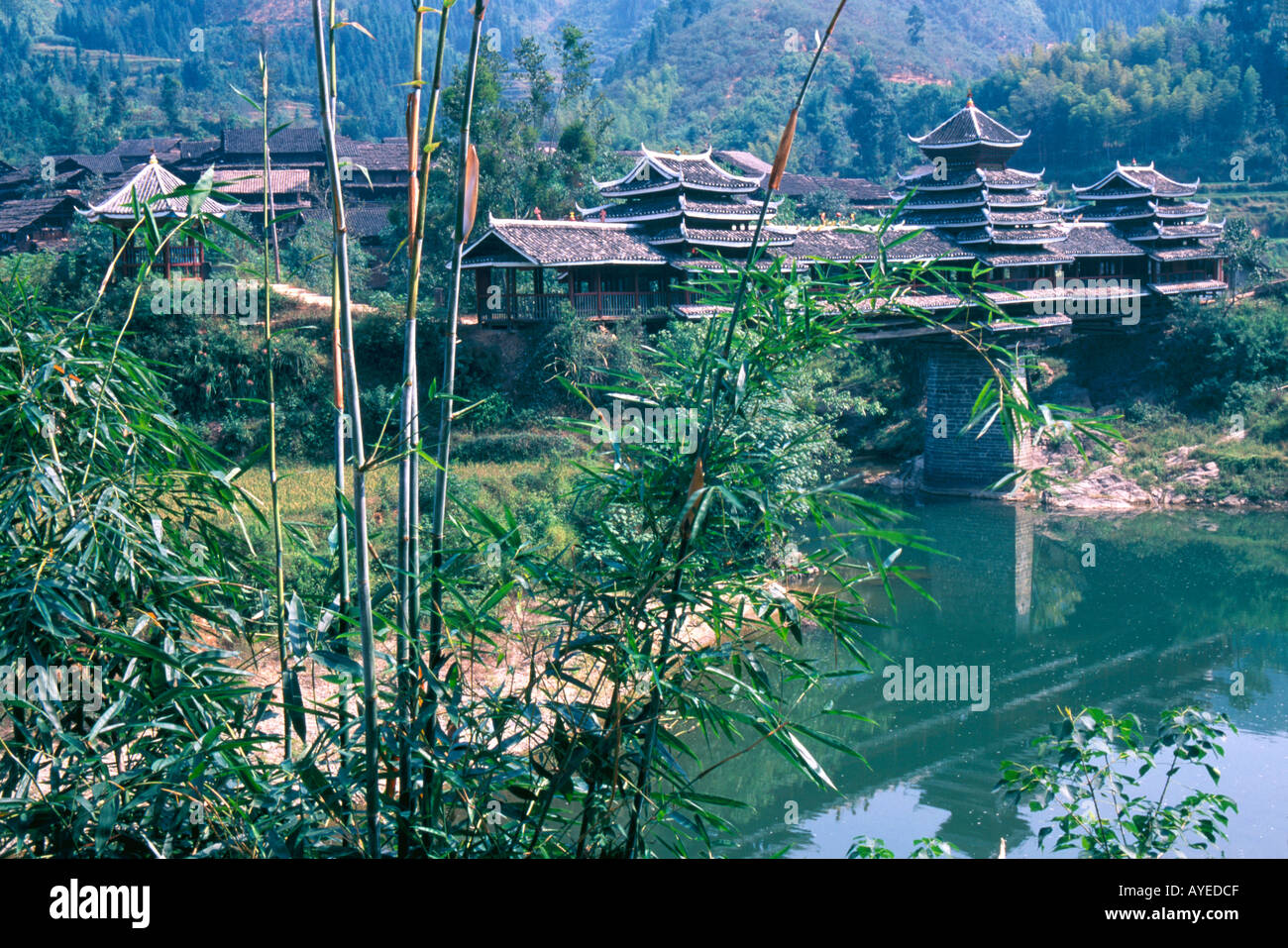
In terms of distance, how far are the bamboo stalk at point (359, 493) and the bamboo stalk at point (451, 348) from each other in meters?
0.12

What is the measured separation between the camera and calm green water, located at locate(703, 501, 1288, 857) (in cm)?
714

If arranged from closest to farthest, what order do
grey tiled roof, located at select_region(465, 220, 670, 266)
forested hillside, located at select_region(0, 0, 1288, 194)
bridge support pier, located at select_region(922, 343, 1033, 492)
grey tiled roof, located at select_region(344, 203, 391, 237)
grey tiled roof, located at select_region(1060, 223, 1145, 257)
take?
grey tiled roof, located at select_region(465, 220, 670, 266) → bridge support pier, located at select_region(922, 343, 1033, 492) → grey tiled roof, located at select_region(1060, 223, 1145, 257) → grey tiled roof, located at select_region(344, 203, 391, 237) → forested hillside, located at select_region(0, 0, 1288, 194)

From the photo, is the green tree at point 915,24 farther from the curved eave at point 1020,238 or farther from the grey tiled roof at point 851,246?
the grey tiled roof at point 851,246

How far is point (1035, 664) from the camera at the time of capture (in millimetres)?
10477

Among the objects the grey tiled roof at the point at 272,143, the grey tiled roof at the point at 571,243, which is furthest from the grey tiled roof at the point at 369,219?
the grey tiled roof at the point at 571,243

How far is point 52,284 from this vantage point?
14531mm

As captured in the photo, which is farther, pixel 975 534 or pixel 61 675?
pixel 975 534

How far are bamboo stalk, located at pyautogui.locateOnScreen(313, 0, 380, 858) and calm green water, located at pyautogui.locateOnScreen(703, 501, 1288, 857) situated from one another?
394cm

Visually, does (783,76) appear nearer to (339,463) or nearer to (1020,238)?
(1020,238)

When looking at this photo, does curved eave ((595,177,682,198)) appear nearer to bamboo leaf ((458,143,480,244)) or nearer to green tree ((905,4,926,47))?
bamboo leaf ((458,143,480,244))

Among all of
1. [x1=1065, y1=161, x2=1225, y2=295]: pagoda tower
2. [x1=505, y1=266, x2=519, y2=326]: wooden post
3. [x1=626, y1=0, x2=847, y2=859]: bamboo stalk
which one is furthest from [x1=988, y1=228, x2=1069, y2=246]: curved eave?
[x1=626, y1=0, x2=847, y2=859]: bamboo stalk

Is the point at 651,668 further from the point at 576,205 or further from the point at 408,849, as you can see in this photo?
the point at 576,205

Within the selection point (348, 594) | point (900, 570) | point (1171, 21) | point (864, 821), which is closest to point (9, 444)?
point (348, 594)
